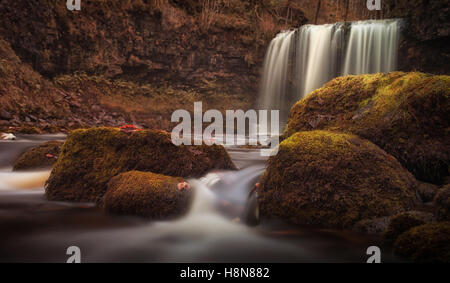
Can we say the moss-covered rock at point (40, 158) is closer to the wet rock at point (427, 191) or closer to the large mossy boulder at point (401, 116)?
the large mossy boulder at point (401, 116)

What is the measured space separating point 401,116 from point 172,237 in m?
3.39

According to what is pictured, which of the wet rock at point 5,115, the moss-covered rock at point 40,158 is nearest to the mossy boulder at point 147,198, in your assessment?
the moss-covered rock at point 40,158

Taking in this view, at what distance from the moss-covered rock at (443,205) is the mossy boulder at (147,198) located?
8.37ft

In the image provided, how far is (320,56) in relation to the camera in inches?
497

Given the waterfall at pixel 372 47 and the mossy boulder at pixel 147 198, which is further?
the waterfall at pixel 372 47

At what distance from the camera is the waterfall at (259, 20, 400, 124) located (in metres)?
10.9

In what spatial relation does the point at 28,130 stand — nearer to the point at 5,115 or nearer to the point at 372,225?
the point at 5,115

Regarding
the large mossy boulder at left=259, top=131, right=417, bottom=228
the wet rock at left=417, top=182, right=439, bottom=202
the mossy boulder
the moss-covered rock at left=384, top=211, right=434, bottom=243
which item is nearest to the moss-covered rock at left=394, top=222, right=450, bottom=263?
the moss-covered rock at left=384, top=211, right=434, bottom=243

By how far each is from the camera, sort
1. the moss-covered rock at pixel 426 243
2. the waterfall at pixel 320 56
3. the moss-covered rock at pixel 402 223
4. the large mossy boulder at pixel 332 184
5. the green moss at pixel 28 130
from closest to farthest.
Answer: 1. the moss-covered rock at pixel 426 243
2. the moss-covered rock at pixel 402 223
3. the large mossy boulder at pixel 332 184
4. the green moss at pixel 28 130
5. the waterfall at pixel 320 56

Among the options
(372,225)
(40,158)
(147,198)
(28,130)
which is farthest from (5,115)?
(372,225)

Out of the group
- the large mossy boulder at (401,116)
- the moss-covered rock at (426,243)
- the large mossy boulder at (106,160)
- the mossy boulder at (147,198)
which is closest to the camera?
the moss-covered rock at (426,243)

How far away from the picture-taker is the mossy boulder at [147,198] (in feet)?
10.4

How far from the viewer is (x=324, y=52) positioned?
12.5m

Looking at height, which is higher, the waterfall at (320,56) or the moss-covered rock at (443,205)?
the waterfall at (320,56)
